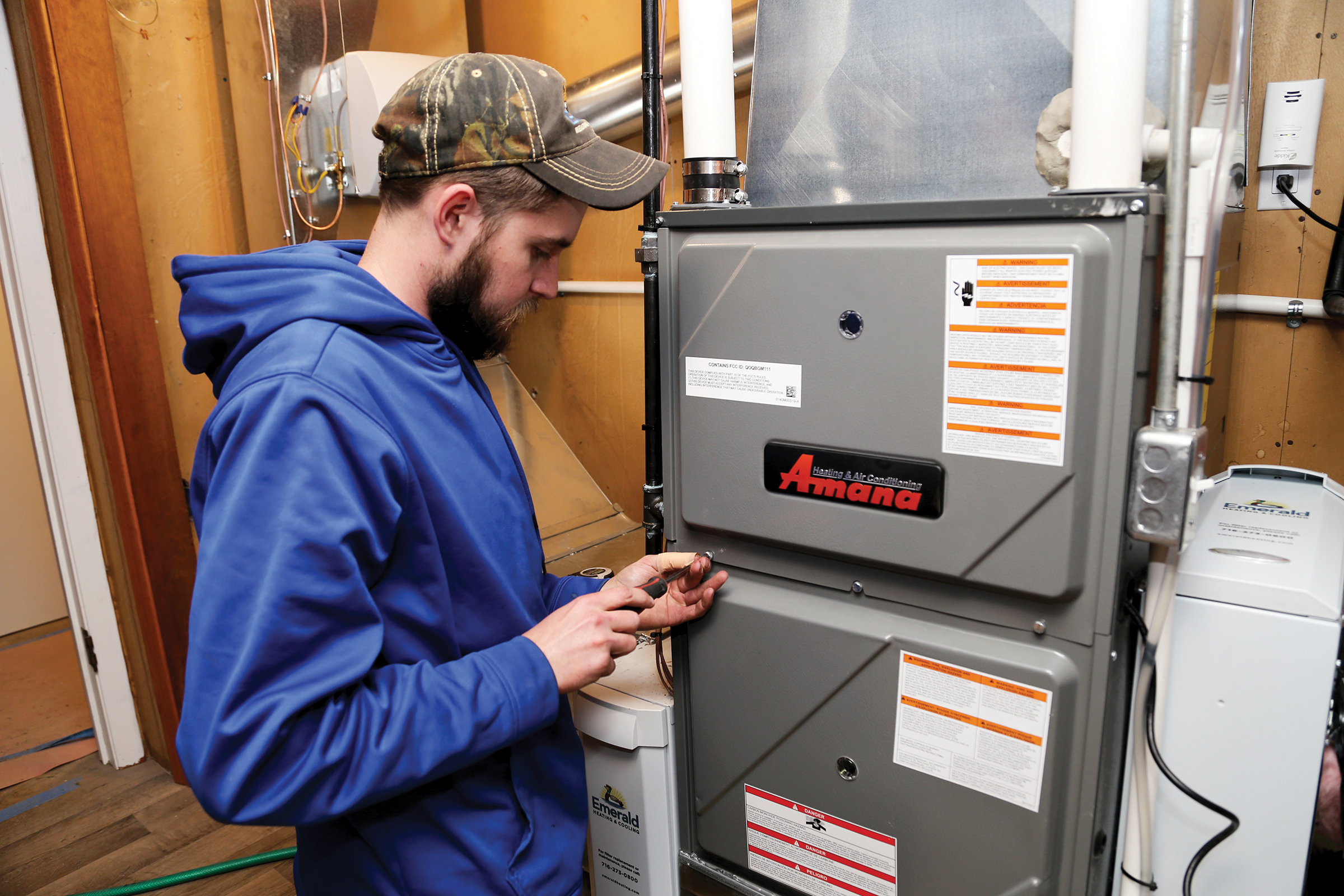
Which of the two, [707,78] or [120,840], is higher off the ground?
[707,78]

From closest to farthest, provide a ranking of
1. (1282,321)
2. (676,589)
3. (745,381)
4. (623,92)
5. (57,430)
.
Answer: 1. (745,381)
2. (676,589)
3. (1282,321)
4. (623,92)
5. (57,430)

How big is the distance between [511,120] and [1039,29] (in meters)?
0.56

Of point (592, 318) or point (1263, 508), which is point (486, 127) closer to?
point (1263, 508)

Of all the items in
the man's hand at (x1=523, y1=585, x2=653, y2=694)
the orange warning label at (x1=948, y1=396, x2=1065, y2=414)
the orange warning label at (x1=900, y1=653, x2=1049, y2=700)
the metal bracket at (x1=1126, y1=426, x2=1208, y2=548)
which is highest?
the orange warning label at (x1=948, y1=396, x2=1065, y2=414)

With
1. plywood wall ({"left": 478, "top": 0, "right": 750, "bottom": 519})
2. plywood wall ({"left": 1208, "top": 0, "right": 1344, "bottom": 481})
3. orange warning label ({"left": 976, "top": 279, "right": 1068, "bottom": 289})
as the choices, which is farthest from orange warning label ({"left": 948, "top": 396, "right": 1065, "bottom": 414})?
plywood wall ({"left": 478, "top": 0, "right": 750, "bottom": 519})

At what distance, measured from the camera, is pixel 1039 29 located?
2.80ft

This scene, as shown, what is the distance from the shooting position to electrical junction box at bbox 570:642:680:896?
1.12 meters

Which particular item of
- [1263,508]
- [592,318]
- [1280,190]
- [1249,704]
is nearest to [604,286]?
[592,318]

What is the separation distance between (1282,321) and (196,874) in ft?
7.71

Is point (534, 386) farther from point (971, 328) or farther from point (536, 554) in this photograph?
point (971, 328)

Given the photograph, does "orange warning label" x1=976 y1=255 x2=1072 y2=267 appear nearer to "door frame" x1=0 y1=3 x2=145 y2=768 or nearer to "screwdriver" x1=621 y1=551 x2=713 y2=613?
"screwdriver" x1=621 y1=551 x2=713 y2=613

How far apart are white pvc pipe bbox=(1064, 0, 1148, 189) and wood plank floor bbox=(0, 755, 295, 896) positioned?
2.02 m

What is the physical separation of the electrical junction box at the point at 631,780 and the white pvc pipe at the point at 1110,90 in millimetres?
821

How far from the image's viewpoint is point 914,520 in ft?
2.76
